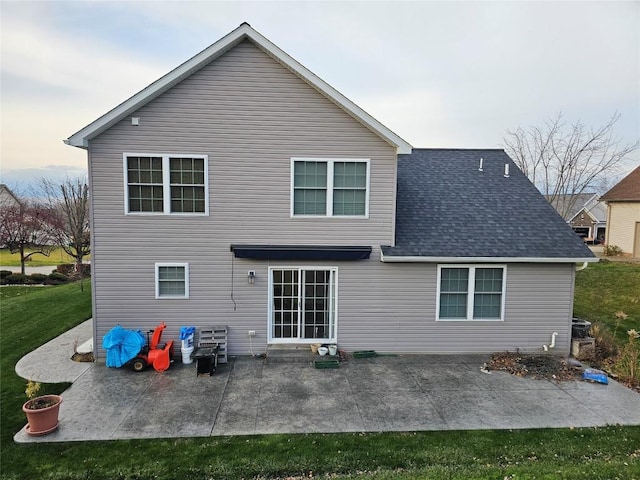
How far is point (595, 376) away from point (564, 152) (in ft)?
70.7

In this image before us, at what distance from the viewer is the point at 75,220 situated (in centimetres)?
2316

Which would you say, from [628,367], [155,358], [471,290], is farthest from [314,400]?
[628,367]

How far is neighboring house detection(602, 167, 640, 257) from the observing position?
24642 millimetres

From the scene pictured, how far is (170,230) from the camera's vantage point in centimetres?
948

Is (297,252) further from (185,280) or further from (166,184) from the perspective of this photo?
(166,184)

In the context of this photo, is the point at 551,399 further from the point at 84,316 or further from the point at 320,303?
the point at 84,316

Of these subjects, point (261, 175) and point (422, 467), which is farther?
point (261, 175)

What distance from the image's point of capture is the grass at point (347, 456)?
530 centimetres

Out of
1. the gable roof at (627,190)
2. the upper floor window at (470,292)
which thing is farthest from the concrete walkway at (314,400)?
the gable roof at (627,190)

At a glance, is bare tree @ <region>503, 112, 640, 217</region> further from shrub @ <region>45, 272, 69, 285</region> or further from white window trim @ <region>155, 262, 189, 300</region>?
shrub @ <region>45, 272, 69, 285</region>

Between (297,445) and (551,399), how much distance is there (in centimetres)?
545

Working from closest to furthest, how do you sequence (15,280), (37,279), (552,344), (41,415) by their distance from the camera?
(41,415)
(552,344)
(15,280)
(37,279)

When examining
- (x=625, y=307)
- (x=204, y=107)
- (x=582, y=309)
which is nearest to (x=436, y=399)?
(x=204, y=107)

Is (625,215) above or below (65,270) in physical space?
above
